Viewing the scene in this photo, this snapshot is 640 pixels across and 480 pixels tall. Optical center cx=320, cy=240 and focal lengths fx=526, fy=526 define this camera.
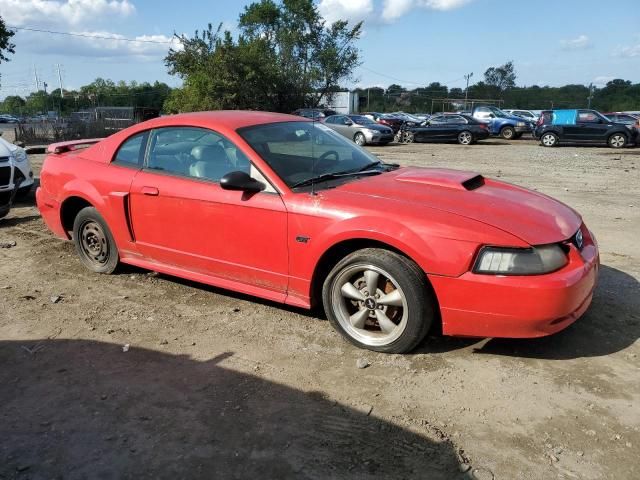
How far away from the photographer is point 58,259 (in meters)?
5.54

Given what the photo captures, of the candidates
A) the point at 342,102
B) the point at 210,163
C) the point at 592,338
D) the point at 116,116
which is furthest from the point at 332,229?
the point at 342,102

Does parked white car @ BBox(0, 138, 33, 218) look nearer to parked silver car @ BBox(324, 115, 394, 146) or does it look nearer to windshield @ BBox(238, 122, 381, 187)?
windshield @ BBox(238, 122, 381, 187)

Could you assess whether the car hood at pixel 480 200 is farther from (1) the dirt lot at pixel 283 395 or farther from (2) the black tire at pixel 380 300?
(1) the dirt lot at pixel 283 395

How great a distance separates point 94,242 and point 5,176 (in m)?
3.52

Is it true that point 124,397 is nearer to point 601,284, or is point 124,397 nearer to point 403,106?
point 601,284

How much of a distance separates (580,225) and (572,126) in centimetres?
2113

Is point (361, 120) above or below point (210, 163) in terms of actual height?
below

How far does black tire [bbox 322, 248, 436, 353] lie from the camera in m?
3.20

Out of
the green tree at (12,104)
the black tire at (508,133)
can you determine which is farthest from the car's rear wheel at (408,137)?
the green tree at (12,104)

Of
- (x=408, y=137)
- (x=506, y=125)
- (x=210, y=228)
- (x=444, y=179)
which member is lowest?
(x=408, y=137)

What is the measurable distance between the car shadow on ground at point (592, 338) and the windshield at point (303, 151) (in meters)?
1.68

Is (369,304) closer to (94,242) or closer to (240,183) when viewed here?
(240,183)

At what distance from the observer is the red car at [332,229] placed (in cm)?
307

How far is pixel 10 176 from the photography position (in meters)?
7.54
